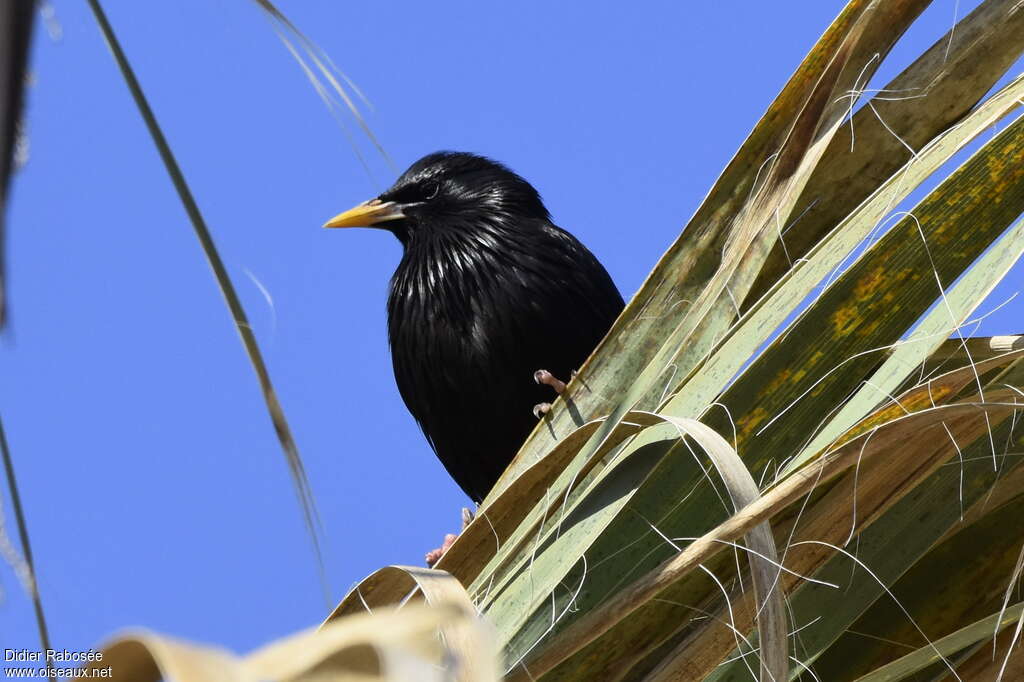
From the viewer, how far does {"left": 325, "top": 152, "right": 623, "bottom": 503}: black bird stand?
13.8 feet

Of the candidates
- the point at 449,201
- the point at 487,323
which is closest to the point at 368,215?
the point at 449,201

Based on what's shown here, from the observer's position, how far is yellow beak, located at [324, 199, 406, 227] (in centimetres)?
516

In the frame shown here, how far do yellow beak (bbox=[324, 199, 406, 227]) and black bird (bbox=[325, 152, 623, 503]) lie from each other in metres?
0.29

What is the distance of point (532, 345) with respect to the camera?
4.19m

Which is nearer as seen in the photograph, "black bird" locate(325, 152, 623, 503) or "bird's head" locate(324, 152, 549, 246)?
"black bird" locate(325, 152, 623, 503)

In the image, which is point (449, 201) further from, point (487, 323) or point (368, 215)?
point (487, 323)

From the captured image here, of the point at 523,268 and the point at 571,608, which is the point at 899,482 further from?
the point at 523,268

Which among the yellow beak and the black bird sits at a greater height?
the yellow beak

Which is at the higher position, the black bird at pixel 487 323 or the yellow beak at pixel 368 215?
the yellow beak at pixel 368 215

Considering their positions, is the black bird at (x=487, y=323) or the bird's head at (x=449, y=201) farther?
the bird's head at (x=449, y=201)

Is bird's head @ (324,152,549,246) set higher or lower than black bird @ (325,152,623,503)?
higher

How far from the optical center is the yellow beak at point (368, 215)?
5.16 m

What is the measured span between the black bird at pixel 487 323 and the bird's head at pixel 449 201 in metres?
0.01

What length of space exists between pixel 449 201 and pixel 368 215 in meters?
0.36
